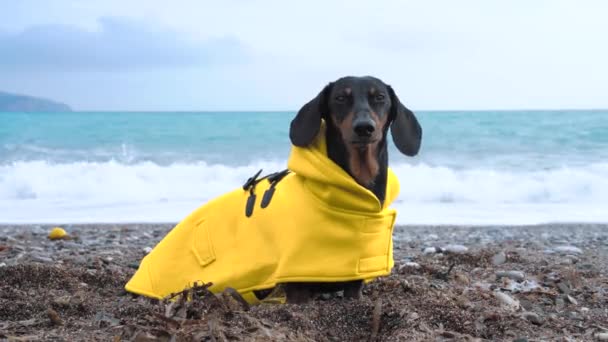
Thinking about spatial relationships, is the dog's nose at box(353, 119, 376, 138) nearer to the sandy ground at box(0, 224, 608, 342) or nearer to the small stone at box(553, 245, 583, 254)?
the sandy ground at box(0, 224, 608, 342)

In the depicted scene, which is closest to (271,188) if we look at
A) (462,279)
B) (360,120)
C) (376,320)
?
(360,120)

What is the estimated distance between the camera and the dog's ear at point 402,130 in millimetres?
4129

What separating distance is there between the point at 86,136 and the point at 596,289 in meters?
22.2

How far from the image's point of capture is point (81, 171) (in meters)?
15.1

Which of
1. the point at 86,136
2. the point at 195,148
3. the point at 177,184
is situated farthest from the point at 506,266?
the point at 86,136

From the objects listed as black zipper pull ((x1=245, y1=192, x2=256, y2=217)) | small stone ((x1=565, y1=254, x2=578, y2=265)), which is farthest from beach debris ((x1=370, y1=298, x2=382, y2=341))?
small stone ((x1=565, y1=254, x2=578, y2=265))

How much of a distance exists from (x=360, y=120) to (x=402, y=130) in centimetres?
52

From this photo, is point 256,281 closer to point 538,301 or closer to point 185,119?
point 538,301

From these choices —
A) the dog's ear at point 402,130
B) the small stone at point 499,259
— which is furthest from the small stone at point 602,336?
the small stone at point 499,259

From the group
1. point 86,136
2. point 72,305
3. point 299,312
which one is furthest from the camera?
point 86,136

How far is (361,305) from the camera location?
3.64 meters

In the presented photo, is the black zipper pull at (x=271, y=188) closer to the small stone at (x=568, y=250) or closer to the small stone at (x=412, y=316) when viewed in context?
the small stone at (x=412, y=316)

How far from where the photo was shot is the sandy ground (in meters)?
3.24

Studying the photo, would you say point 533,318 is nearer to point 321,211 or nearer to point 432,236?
point 321,211
